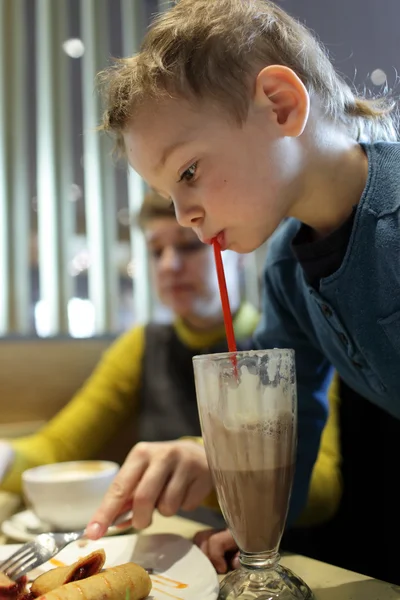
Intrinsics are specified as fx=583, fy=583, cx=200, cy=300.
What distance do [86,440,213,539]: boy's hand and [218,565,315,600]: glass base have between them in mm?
161

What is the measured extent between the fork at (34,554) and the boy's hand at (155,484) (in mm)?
47

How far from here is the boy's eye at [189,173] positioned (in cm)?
64

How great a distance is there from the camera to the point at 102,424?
1.65 m

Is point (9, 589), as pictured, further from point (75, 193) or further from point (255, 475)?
point (75, 193)

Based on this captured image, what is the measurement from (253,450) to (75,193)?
7.43 ft

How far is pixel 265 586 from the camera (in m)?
0.55

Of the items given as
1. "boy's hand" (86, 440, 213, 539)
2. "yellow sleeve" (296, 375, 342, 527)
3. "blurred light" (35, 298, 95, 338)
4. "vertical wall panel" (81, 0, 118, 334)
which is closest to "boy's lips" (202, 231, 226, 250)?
"boy's hand" (86, 440, 213, 539)

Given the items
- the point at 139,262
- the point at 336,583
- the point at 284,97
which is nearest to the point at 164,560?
the point at 336,583

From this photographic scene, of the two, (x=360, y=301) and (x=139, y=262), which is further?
(x=139, y=262)

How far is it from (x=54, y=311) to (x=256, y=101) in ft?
6.65

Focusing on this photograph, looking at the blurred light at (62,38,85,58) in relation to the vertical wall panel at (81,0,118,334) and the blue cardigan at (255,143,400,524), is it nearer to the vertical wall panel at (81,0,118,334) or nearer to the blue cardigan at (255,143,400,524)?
the vertical wall panel at (81,0,118,334)

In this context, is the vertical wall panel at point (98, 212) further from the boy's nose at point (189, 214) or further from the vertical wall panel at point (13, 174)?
the boy's nose at point (189, 214)

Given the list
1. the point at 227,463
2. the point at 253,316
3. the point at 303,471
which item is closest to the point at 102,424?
the point at 253,316

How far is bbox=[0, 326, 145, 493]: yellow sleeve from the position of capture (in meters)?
1.50
